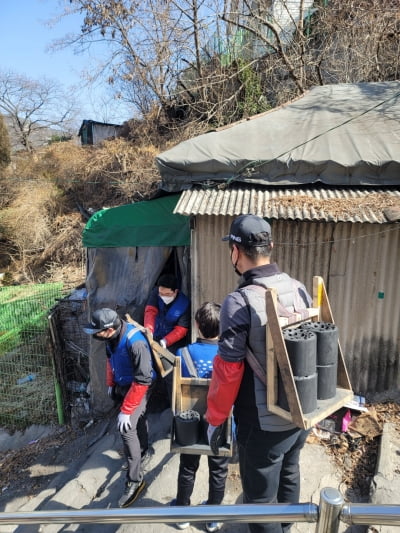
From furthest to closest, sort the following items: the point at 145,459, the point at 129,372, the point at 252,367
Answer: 1. the point at 145,459
2. the point at 129,372
3. the point at 252,367

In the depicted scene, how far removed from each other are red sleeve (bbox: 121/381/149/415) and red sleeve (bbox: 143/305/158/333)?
1226 mm

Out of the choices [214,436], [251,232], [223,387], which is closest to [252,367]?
[223,387]

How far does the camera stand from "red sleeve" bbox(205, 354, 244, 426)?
2.10 m

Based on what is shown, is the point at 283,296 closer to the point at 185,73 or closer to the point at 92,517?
the point at 92,517

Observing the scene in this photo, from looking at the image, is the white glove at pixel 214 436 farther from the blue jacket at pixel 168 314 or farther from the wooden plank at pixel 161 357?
the blue jacket at pixel 168 314

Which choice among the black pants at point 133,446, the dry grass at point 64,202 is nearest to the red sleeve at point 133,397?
the black pants at point 133,446

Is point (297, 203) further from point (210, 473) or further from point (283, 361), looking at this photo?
point (210, 473)

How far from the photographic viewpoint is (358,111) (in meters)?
5.76

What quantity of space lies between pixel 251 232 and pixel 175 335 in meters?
2.74

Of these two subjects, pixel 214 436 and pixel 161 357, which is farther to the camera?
pixel 161 357

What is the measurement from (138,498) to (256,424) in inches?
90.6

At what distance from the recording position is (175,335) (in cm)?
464

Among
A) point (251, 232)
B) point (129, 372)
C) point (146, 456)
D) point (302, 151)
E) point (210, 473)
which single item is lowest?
point (146, 456)

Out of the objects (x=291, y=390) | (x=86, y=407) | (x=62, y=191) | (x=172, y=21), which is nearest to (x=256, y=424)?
(x=291, y=390)
